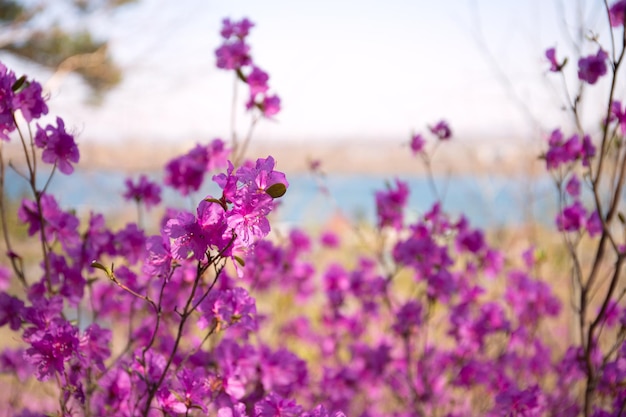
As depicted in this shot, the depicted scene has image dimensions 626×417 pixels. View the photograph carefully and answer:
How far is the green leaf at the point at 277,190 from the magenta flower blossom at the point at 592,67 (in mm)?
1225

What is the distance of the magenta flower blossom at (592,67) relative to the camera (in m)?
1.72

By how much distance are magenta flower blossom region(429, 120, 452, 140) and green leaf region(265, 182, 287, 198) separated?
5.06ft

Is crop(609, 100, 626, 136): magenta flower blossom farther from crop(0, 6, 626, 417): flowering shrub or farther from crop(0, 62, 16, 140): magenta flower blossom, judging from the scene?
crop(0, 62, 16, 140): magenta flower blossom

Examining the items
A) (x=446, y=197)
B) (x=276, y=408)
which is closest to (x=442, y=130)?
(x=276, y=408)

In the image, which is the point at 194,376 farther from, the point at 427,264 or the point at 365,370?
the point at 365,370

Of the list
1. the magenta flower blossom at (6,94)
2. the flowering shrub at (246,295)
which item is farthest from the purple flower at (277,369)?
the magenta flower blossom at (6,94)

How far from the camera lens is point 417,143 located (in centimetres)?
249

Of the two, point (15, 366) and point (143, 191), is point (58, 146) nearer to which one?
point (143, 191)

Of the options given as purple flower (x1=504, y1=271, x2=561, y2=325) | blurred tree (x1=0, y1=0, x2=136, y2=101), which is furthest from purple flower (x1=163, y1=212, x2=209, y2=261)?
blurred tree (x1=0, y1=0, x2=136, y2=101)

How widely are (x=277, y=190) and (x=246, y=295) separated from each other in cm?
46

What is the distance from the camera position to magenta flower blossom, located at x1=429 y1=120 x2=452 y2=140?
7.83ft

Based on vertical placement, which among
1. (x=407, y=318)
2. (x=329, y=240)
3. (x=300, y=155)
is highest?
(x=300, y=155)

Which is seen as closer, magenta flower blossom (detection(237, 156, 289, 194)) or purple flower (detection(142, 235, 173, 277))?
magenta flower blossom (detection(237, 156, 289, 194))

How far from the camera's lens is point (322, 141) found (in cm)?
1159
